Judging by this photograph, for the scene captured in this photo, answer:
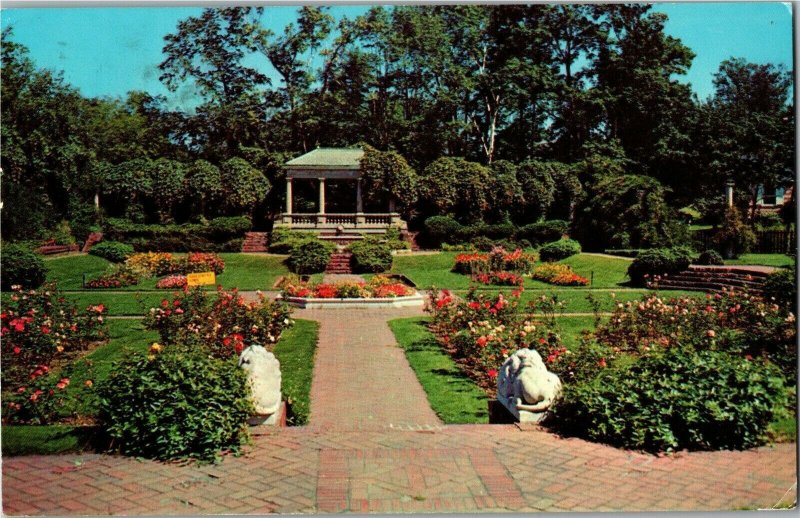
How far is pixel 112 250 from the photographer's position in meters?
8.74

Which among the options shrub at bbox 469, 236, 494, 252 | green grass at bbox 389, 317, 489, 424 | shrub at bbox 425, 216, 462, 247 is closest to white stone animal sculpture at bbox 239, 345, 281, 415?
green grass at bbox 389, 317, 489, 424

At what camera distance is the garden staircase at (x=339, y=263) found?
14.6m

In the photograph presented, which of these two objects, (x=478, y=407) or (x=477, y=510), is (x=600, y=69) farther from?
(x=477, y=510)

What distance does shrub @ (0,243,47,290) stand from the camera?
23.7 ft

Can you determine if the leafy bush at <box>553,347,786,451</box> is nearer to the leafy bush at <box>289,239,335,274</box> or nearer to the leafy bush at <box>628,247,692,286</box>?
the leafy bush at <box>628,247,692,286</box>

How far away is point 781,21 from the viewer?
21.8 feet

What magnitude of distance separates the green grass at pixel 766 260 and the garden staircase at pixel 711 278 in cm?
20

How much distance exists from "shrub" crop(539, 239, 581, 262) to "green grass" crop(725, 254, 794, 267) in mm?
2634

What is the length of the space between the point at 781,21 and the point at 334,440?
20.0 feet

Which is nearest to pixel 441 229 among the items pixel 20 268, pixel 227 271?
pixel 227 271

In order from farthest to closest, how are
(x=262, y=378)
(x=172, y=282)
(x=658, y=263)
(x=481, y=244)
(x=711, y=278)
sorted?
(x=481, y=244) < (x=658, y=263) < (x=711, y=278) < (x=172, y=282) < (x=262, y=378)

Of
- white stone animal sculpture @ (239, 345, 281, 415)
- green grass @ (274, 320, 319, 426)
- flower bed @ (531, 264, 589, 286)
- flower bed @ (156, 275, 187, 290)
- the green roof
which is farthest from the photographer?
the green roof

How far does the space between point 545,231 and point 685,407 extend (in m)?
6.99

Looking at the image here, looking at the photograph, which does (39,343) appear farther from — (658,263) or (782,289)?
(658,263)
